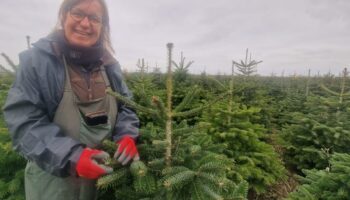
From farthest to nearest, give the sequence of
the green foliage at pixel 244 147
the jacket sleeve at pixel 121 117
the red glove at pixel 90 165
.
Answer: the green foliage at pixel 244 147 → the jacket sleeve at pixel 121 117 → the red glove at pixel 90 165

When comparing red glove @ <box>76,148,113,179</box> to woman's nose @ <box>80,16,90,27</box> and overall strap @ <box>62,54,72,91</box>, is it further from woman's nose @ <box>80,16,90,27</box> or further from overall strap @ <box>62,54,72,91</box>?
woman's nose @ <box>80,16,90,27</box>

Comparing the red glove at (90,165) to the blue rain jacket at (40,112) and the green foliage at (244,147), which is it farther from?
the green foliage at (244,147)

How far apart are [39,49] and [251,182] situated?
4496mm

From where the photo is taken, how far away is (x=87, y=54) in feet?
8.09

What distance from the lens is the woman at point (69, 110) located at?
2117mm

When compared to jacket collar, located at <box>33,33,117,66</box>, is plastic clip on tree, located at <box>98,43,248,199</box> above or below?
below

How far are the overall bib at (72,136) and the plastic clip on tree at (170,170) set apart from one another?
0.27 m

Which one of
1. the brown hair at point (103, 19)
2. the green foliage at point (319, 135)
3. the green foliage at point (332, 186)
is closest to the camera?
the brown hair at point (103, 19)

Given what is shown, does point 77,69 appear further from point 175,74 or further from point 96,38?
point 175,74

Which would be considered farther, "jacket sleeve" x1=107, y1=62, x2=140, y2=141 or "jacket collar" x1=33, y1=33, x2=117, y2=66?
"jacket sleeve" x1=107, y1=62, x2=140, y2=141

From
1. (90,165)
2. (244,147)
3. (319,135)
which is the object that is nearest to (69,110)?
(90,165)

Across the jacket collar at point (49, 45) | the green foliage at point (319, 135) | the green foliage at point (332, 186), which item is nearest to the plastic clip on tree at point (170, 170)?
the jacket collar at point (49, 45)

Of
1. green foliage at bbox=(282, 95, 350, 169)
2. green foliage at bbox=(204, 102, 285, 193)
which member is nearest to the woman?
green foliage at bbox=(204, 102, 285, 193)

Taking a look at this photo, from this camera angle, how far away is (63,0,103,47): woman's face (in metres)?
2.44
